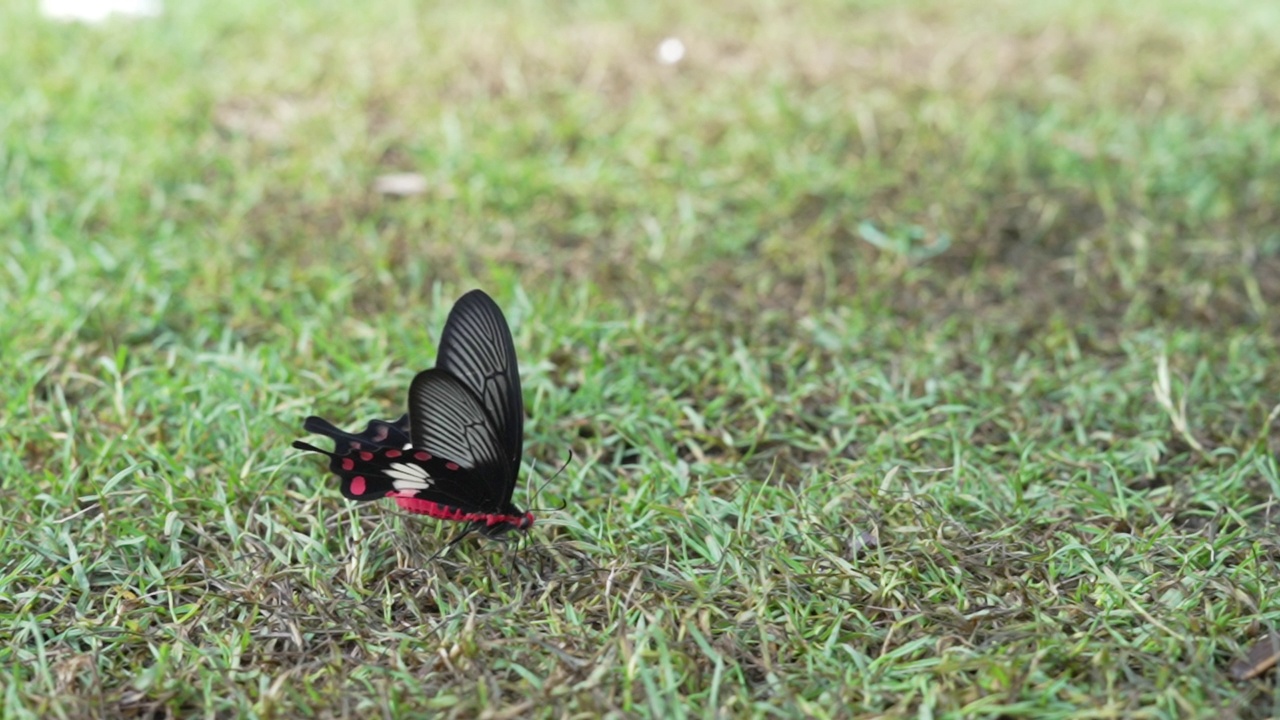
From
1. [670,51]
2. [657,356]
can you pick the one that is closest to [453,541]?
[657,356]

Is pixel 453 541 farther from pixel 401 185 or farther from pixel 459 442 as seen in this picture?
pixel 401 185

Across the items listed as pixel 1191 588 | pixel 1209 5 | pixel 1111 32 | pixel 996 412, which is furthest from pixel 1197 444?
pixel 1209 5

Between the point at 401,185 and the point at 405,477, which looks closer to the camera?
the point at 405,477

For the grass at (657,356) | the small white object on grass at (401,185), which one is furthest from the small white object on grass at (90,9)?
the small white object on grass at (401,185)

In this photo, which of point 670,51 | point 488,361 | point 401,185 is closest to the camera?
point 488,361

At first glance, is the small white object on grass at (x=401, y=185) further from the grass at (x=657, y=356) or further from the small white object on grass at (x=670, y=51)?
the small white object on grass at (x=670, y=51)

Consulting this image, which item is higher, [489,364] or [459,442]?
[489,364]

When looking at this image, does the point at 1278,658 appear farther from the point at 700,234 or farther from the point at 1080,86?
the point at 1080,86

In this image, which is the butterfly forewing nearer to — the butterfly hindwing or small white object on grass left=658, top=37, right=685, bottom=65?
the butterfly hindwing
